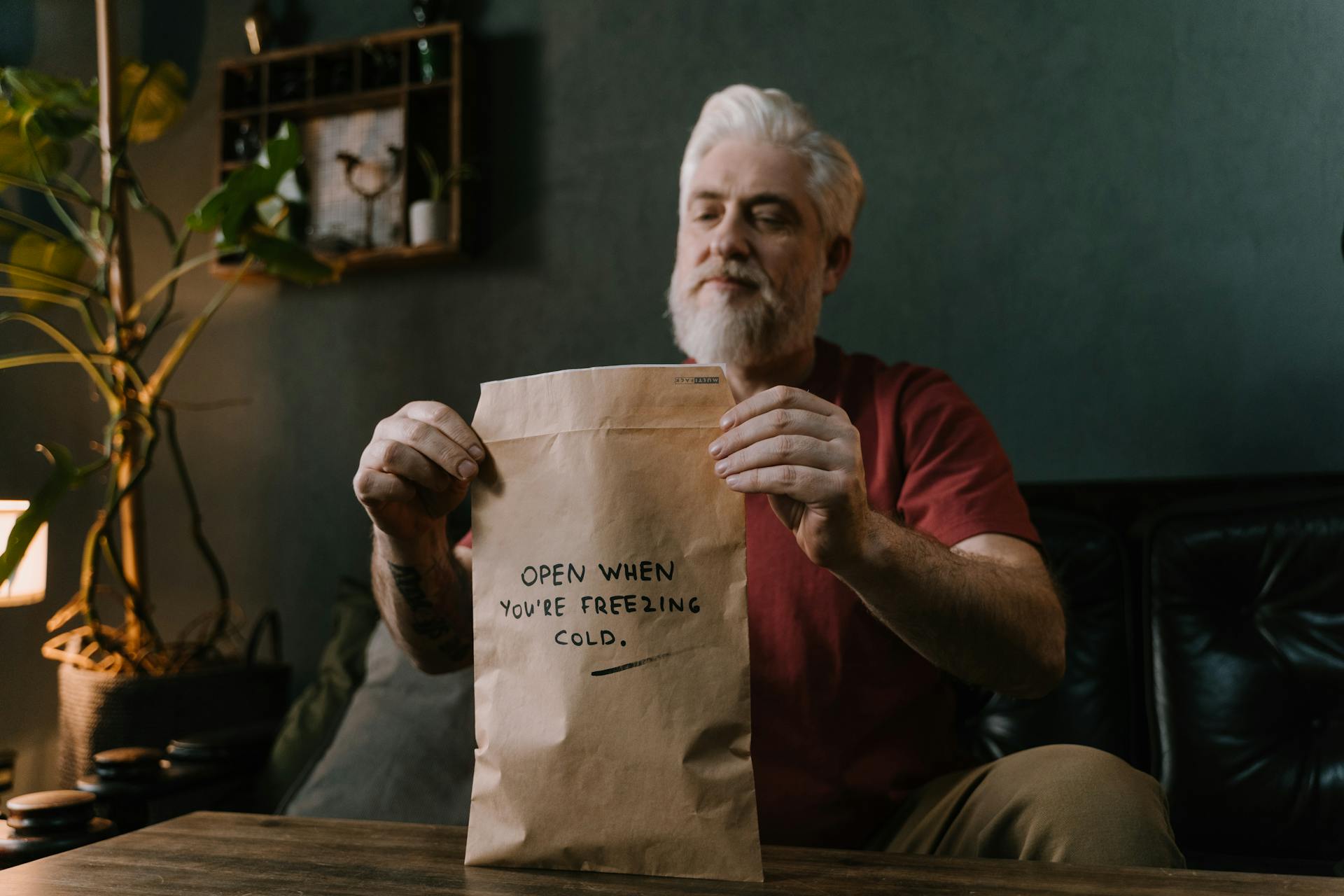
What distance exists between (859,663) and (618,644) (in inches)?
19.5

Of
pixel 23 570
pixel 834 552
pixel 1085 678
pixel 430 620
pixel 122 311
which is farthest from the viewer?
pixel 122 311

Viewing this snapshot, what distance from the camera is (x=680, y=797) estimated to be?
68 cm

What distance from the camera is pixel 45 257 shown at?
2.06 metres

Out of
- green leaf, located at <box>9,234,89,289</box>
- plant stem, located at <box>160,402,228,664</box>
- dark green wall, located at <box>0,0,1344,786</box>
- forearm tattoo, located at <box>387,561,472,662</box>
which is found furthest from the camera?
green leaf, located at <box>9,234,89,289</box>

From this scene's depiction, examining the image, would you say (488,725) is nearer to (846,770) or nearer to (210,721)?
(846,770)

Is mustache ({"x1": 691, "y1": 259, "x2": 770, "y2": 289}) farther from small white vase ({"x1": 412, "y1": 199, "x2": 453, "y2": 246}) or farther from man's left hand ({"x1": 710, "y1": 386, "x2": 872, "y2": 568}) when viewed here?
small white vase ({"x1": 412, "y1": 199, "x2": 453, "y2": 246})

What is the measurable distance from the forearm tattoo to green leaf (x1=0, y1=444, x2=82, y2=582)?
0.61m

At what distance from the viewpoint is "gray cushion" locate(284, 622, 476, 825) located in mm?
1477

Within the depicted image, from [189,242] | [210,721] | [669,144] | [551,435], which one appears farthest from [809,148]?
[189,242]

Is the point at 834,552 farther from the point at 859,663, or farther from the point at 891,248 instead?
the point at 891,248

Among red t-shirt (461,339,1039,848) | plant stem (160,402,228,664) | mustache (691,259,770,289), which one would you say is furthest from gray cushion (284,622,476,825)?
mustache (691,259,770,289)

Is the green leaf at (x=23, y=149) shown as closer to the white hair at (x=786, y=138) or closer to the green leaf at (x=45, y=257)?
the green leaf at (x=45, y=257)

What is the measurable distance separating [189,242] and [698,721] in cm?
220

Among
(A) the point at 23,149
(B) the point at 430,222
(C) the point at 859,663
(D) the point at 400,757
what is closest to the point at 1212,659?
(C) the point at 859,663
